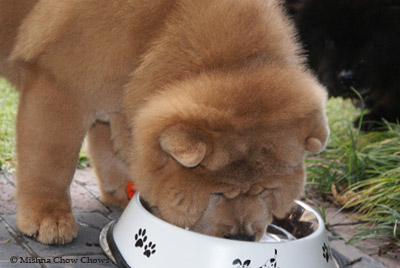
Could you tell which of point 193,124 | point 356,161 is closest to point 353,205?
point 356,161

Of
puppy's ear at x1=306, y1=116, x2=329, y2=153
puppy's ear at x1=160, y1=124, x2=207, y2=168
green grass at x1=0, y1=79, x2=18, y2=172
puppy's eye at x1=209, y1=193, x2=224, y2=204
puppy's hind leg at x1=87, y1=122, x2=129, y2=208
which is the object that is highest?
puppy's ear at x1=160, y1=124, x2=207, y2=168

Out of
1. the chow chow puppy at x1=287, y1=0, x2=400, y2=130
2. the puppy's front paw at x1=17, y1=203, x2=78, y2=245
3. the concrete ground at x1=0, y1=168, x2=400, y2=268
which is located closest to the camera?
the concrete ground at x1=0, y1=168, x2=400, y2=268

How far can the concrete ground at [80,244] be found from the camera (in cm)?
248

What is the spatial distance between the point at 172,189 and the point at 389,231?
1.53 m

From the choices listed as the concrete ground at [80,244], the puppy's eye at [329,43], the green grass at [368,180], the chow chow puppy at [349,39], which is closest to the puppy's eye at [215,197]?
the concrete ground at [80,244]

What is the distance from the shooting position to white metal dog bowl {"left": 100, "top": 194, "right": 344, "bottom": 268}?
215 centimetres

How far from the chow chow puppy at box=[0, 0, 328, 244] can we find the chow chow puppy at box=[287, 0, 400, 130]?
6.83 ft

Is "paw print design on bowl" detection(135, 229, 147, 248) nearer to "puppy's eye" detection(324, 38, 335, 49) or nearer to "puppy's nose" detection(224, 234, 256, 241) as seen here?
"puppy's nose" detection(224, 234, 256, 241)

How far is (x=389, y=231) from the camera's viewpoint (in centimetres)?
298

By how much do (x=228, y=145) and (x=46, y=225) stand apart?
1166 millimetres

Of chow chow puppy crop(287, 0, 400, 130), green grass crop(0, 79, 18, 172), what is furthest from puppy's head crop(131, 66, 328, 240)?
chow chow puppy crop(287, 0, 400, 130)

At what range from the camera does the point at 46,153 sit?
2604 mm

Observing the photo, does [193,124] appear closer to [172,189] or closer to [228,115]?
[228,115]

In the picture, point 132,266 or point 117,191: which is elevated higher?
point 132,266
